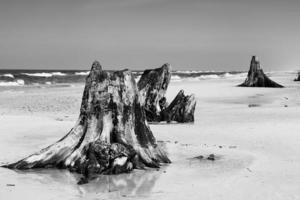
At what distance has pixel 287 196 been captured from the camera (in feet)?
16.8

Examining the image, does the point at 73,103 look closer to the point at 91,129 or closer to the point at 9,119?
the point at 9,119

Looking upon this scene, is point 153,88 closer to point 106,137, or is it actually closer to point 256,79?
point 106,137

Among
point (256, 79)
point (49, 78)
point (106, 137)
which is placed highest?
point (49, 78)

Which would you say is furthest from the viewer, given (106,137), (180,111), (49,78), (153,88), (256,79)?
(49,78)

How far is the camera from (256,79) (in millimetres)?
32812

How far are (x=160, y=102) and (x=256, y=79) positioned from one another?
67.7ft

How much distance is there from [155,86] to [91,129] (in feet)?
22.5

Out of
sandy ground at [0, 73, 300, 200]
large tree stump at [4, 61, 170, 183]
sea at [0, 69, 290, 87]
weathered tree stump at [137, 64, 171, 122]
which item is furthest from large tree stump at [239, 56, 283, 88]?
large tree stump at [4, 61, 170, 183]

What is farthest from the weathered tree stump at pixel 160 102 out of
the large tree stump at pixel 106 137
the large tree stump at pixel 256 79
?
the large tree stump at pixel 256 79

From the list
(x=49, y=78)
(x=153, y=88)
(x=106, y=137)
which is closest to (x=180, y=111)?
(x=153, y=88)

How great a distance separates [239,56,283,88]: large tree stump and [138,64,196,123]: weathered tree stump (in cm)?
1935

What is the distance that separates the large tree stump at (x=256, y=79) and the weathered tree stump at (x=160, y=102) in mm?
19346

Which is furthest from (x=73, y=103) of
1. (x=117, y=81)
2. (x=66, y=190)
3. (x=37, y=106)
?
(x=66, y=190)

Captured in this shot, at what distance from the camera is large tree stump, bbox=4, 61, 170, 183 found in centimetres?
636
